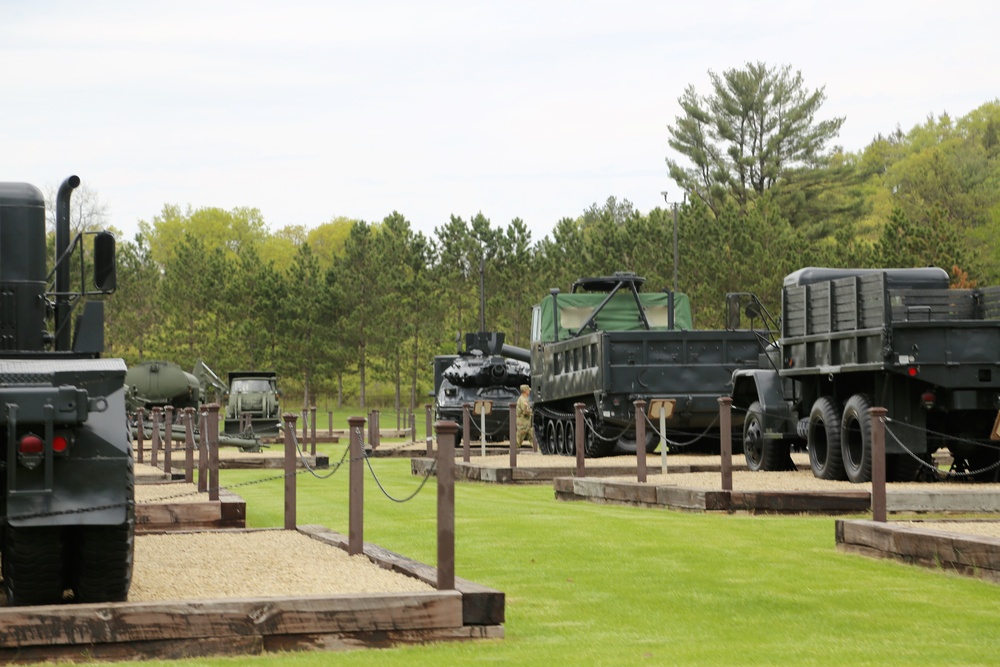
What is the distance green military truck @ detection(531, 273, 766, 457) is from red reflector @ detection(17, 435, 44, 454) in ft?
57.9

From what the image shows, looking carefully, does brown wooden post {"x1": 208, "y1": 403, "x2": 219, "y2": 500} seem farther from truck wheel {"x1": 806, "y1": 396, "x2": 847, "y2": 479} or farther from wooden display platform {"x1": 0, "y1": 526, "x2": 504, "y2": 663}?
wooden display platform {"x1": 0, "y1": 526, "x2": 504, "y2": 663}

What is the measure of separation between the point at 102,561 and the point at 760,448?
48.0ft

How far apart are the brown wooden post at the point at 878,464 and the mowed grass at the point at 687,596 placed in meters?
0.59

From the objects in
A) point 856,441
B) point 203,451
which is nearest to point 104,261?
point 203,451

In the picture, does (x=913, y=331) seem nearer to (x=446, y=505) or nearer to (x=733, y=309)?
(x=733, y=309)

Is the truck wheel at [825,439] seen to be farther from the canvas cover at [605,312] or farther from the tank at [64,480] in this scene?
the tank at [64,480]

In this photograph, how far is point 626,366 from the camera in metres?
27.0

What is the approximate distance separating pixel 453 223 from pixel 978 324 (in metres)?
61.0

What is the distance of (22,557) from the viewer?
8391 mm

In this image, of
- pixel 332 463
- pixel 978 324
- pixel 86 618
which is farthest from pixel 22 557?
pixel 332 463

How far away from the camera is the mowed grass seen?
26.2 ft

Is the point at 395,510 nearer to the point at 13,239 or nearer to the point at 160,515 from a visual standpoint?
the point at 160,515

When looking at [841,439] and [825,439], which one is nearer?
[841,439]

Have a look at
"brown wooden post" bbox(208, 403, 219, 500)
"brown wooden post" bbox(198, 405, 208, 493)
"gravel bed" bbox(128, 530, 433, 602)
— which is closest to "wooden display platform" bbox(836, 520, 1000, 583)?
"gravel bed" bbox(128, 530, 433, 602)
